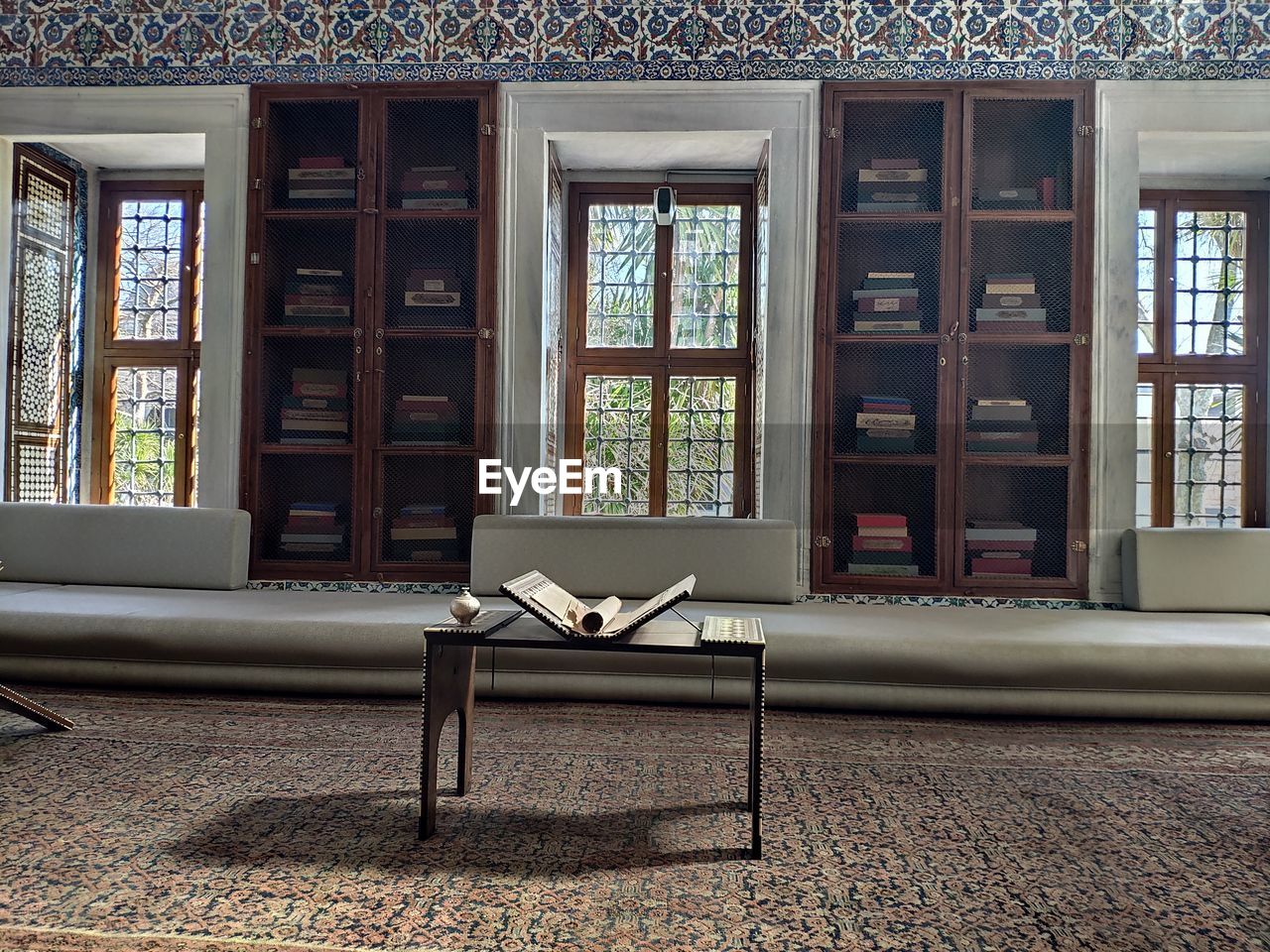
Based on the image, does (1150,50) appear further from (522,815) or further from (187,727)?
(187,727)

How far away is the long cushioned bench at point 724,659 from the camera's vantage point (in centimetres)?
323

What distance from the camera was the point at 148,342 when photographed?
5.58 m

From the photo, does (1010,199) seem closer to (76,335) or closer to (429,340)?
(429,340)

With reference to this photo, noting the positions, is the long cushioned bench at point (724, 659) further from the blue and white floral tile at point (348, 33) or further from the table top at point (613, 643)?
the blue and white floral tile at point (348, 33)

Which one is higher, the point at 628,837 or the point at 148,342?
the point at 148,342

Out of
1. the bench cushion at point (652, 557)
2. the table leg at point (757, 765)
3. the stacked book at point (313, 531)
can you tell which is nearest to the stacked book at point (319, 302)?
the stacked book at point (313, 531)

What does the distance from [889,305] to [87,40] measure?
4530 mm

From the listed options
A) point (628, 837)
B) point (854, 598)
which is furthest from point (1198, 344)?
point (628, 837)

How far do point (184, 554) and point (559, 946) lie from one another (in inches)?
134

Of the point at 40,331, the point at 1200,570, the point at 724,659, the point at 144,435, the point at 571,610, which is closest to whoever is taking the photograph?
the point at 571,610

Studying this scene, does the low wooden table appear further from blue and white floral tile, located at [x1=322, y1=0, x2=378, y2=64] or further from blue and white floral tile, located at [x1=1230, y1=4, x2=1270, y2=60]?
blue and white floral tile, located at [x1=1230, y1=4, x2=1270, y2=60]

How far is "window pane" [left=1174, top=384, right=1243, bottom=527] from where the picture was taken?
16.8 feet

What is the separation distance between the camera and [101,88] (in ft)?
15.3

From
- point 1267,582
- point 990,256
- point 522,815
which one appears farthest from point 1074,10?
point 522,815
